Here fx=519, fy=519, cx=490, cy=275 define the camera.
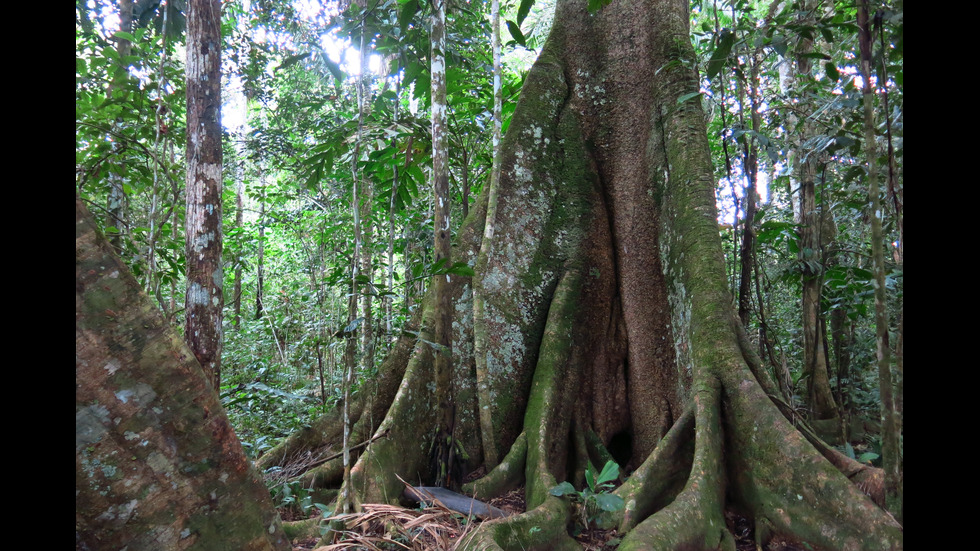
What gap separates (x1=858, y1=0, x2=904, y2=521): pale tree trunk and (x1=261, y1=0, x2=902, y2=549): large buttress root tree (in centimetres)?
54

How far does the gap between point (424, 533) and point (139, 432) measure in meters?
1.59

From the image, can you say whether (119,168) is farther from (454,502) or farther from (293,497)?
(454,502)

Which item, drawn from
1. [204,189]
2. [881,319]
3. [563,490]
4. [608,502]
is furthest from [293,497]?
[881,319]

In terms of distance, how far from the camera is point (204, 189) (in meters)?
3.46

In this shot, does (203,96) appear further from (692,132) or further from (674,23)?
(674,23)

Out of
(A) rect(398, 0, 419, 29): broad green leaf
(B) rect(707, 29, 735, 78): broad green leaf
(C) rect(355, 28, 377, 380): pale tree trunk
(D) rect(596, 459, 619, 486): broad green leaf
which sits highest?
(A) rect(398, 0, 419, 29): broad green leaf

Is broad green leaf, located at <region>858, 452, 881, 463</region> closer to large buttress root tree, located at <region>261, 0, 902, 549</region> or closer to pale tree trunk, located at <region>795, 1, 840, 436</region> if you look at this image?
large buttress root tree, located at <region>261, 0, 902, 549</region>

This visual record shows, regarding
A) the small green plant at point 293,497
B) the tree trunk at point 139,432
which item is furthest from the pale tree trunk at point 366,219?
the tree trunk at point 139,432

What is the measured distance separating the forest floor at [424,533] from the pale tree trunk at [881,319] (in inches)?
34.6

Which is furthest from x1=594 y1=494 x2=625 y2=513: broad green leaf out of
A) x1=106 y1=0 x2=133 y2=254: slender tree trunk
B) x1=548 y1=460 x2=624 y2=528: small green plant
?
x1=106 y1=0 x2=133 y2=254: slender tree trunk

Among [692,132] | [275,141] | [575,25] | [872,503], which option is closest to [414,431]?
[872,503]

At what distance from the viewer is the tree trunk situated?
4.68ft

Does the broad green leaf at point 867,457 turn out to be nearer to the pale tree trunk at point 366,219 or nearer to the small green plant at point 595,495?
the small green plant at point 595,495
